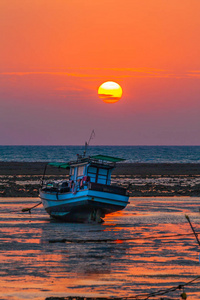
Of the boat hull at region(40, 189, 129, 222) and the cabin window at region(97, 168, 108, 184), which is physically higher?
the cabin window at region(97, 168, 108, 184)

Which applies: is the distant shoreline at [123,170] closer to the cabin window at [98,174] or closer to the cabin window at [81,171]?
the cabin window at [81,171]

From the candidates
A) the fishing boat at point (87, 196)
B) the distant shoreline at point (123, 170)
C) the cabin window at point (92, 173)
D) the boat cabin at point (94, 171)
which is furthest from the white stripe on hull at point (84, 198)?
the distant shoreline at point (123, 170)

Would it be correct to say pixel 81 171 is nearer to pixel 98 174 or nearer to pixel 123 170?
pixel 98 174

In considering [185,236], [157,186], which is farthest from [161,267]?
[157,186]

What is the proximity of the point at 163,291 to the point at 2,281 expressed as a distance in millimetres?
5023

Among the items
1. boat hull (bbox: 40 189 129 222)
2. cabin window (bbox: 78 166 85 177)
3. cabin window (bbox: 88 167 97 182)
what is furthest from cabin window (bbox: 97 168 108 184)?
boat hull (bbox: 40 189 129 222)

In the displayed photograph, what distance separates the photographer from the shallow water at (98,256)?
1518 centimetres

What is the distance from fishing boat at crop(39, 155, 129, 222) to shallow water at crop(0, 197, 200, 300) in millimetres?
945

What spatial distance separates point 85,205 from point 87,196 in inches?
26.8

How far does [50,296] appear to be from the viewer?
46.8 ft

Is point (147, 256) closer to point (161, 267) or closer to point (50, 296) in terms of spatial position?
point (161, 267)

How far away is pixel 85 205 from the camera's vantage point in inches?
1182

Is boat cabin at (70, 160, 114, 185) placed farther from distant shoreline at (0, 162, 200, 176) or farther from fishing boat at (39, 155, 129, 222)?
distant shoreline at (0, 162, 200, 176)

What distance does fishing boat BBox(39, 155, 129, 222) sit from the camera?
98.7ft
